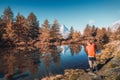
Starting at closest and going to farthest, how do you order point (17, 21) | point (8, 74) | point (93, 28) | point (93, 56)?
1. point (93, 56)
2. point (8, 74)
3. point (17, 21)
4. point (93, 28)

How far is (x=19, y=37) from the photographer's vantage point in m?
83.6

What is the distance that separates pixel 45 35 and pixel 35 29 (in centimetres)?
728

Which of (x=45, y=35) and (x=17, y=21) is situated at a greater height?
(x=17, y=21)

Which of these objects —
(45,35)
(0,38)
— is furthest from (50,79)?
(45,35)

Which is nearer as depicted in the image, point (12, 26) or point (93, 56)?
point (93, 56)

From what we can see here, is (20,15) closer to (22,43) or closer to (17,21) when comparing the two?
(17,21)

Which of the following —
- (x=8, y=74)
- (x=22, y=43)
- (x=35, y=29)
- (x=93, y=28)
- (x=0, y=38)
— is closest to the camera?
(x=8, y=74)

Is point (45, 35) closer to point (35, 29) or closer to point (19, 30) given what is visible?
point (35, 29)

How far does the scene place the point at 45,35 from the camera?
9231 cm

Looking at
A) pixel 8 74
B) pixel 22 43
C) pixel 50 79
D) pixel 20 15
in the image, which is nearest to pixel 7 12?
pixel 20 15

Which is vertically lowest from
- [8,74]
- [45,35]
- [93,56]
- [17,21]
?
[8,74]

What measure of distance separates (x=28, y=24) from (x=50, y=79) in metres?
73.5

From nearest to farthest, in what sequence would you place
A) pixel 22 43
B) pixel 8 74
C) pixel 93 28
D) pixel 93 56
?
1. pixel 93 56
2. pixel 8 74
3. pixel 22 43
4. pixel 93 28

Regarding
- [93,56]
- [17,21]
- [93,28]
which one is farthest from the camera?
[93,28]
